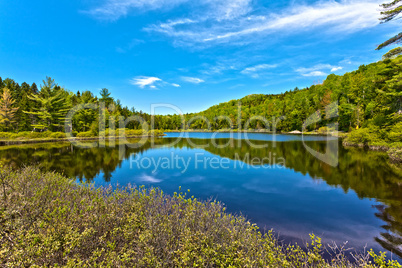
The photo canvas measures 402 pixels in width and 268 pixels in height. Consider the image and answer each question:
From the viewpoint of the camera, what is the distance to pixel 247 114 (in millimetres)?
131000

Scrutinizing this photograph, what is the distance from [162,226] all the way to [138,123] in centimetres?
9326

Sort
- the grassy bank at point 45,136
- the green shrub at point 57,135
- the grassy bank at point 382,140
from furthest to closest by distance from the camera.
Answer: the green shrub at point 57,135, the grassy bank at point 45,136, the grassy bank at point 382,140

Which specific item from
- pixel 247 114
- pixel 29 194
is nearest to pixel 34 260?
pixel 29 194

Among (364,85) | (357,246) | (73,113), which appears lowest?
(357,246)

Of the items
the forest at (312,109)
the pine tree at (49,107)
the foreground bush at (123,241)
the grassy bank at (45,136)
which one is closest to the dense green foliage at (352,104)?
the forest at (312,109)

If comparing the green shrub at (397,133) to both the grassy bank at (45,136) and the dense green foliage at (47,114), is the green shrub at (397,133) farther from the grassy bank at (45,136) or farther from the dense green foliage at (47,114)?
the dense green foliage at (47,114)

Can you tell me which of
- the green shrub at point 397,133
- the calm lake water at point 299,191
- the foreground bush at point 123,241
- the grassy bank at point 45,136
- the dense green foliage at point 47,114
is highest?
the dense green foliage at point 47,114

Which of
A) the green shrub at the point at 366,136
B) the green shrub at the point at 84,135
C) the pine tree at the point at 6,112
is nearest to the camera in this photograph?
the green shrub at the point at 366,136

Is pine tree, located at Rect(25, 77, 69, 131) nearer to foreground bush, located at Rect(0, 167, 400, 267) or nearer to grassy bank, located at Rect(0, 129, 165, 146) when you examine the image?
grassy bank, located at Rect(0, 129, 165, 146)

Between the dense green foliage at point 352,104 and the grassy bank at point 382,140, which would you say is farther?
the dense green foliage at point 352,104

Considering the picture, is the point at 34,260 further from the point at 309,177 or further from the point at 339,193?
the point at 309,177

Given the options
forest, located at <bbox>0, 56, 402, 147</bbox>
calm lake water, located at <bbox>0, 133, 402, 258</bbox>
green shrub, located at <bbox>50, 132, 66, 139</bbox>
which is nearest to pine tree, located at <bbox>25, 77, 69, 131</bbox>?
forest, located at <bbox>0, 56, 402, 147</bbox>

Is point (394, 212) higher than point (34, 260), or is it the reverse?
point (34, 260)

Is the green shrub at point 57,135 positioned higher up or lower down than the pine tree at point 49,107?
lower down
